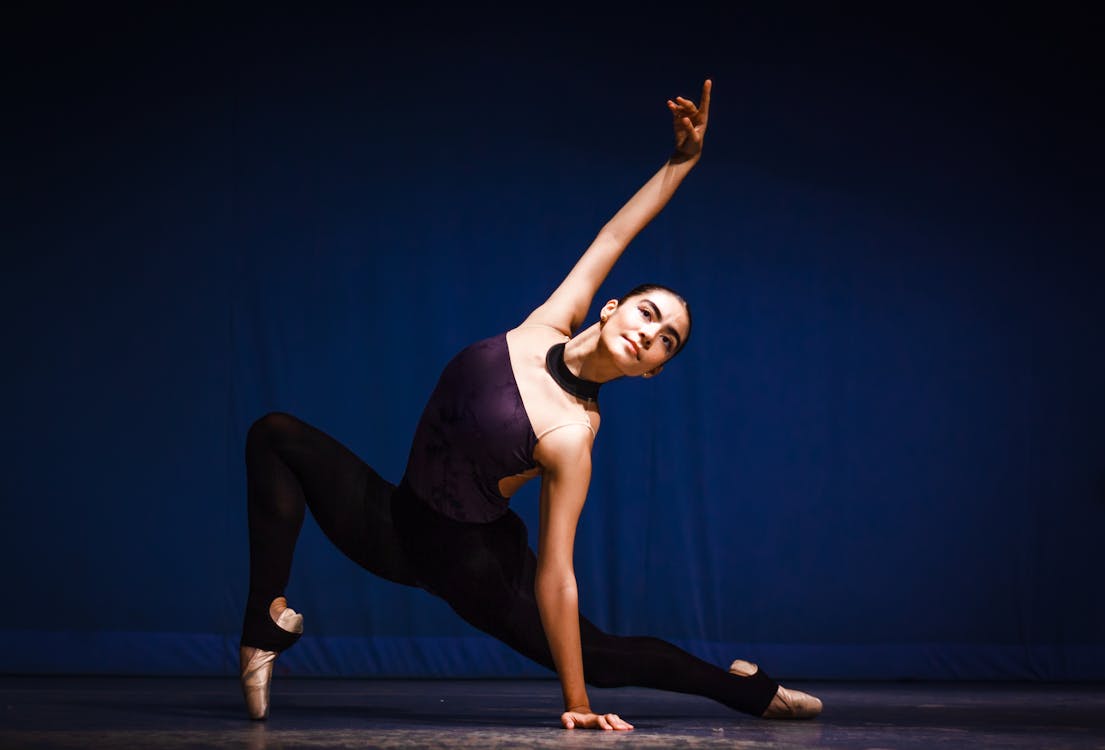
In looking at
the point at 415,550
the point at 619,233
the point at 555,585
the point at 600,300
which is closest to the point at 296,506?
the point at 415,550

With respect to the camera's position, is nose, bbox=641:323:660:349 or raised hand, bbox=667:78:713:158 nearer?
nose, bbox=641:323:660:349

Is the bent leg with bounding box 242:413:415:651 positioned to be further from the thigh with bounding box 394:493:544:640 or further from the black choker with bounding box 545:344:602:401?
the black choker with bounding box 545:344:602:401

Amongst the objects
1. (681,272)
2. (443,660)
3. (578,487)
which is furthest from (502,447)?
(681,272)

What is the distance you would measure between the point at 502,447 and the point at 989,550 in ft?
8.96

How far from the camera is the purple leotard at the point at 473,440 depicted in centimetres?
220

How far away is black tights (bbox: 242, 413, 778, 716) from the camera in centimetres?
221

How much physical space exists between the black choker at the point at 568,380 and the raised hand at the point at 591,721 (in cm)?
59

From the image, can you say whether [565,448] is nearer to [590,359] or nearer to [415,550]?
[590,359]

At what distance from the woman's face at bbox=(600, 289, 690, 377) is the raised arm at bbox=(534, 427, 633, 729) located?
19 cm

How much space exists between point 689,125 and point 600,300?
5.90 feet

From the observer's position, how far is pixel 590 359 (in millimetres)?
2219

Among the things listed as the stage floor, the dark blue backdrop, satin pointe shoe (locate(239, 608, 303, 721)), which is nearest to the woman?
satin pointe shoe (locate(239, 608, 303, 721))

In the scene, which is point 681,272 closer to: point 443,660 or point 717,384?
point 717,384

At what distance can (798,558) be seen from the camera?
4.19m
